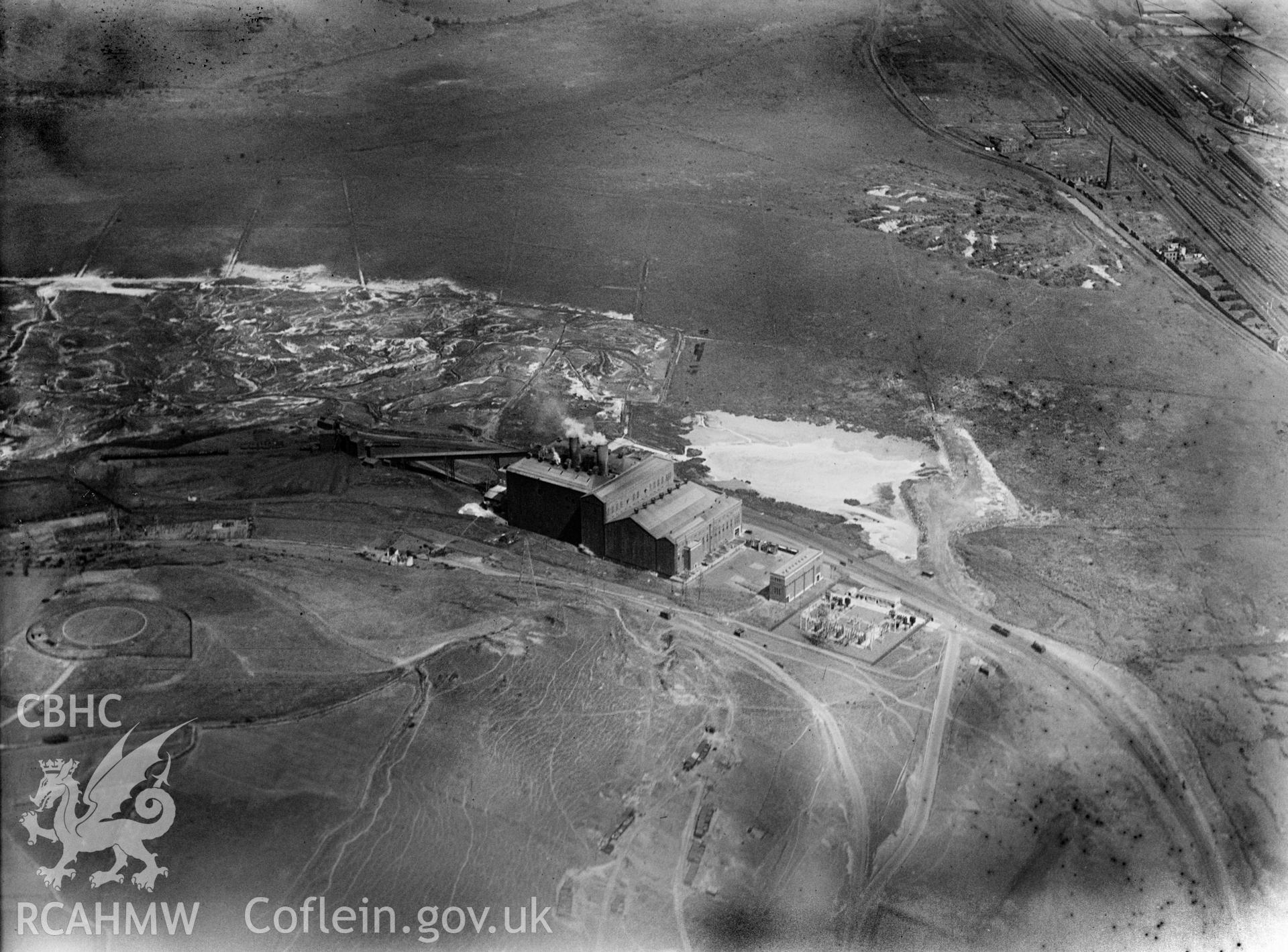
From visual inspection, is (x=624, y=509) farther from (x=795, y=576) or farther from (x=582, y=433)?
(x=582, y=433)

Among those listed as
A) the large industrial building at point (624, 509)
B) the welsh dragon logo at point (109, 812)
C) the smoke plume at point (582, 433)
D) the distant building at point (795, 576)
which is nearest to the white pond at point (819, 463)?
the smoke plume at point (582, 433)

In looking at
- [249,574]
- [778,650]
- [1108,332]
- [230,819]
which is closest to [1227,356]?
[1108,332]

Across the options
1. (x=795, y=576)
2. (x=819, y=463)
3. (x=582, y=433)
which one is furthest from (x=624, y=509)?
(x=819, y=463)

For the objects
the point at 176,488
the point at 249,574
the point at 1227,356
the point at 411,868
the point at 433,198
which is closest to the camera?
the point at 411,868

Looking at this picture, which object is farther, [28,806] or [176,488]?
[176,488]

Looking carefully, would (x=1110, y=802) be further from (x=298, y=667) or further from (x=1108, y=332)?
(x=1108, y=332)

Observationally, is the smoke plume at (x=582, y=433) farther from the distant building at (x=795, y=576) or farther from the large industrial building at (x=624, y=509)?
the distant building at (x=795, y=576)
